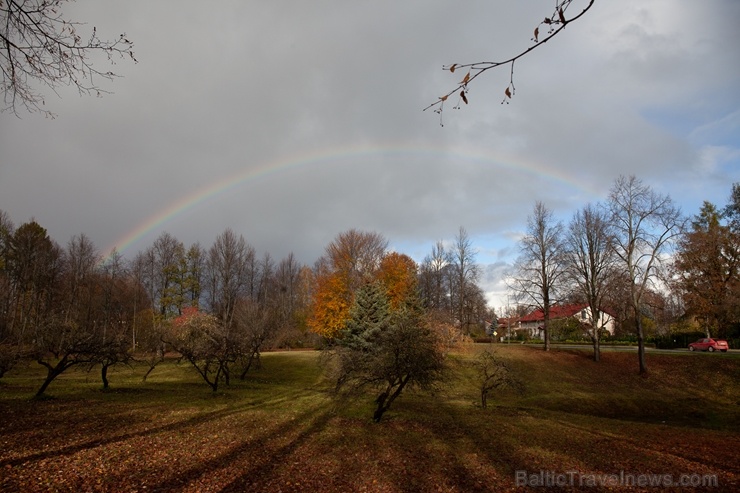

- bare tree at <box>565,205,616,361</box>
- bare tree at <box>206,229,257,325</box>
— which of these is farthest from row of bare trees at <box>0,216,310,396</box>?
bare tree at <box>565,205,616,361</box>

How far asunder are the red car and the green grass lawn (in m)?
12.0

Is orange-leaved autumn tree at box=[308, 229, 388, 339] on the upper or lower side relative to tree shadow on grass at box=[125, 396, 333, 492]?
upper

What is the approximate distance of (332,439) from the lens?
11352 millimetres

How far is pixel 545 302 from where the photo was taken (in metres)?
32.3

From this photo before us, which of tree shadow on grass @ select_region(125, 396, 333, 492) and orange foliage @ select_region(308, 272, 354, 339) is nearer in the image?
tree shadow on grass @ select_region(125, 396, 333, 492)

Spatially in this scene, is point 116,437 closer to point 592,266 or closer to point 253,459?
point 253,459

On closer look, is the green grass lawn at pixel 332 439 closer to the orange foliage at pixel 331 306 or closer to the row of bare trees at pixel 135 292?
the row of bare trees at pixel 135 292

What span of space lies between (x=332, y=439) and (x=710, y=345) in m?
37.0

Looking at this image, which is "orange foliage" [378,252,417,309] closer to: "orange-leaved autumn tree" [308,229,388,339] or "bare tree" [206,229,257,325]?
"orange-leaved autumn tree" [308,229,388,339]

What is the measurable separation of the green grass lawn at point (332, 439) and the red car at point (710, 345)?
12012 mm

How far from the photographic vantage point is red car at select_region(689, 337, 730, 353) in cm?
3155

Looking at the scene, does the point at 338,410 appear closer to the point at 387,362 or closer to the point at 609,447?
the point at 387,362

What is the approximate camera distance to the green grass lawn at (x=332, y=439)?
7.96 meters

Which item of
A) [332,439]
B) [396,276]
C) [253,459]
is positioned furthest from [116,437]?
[396,276]
